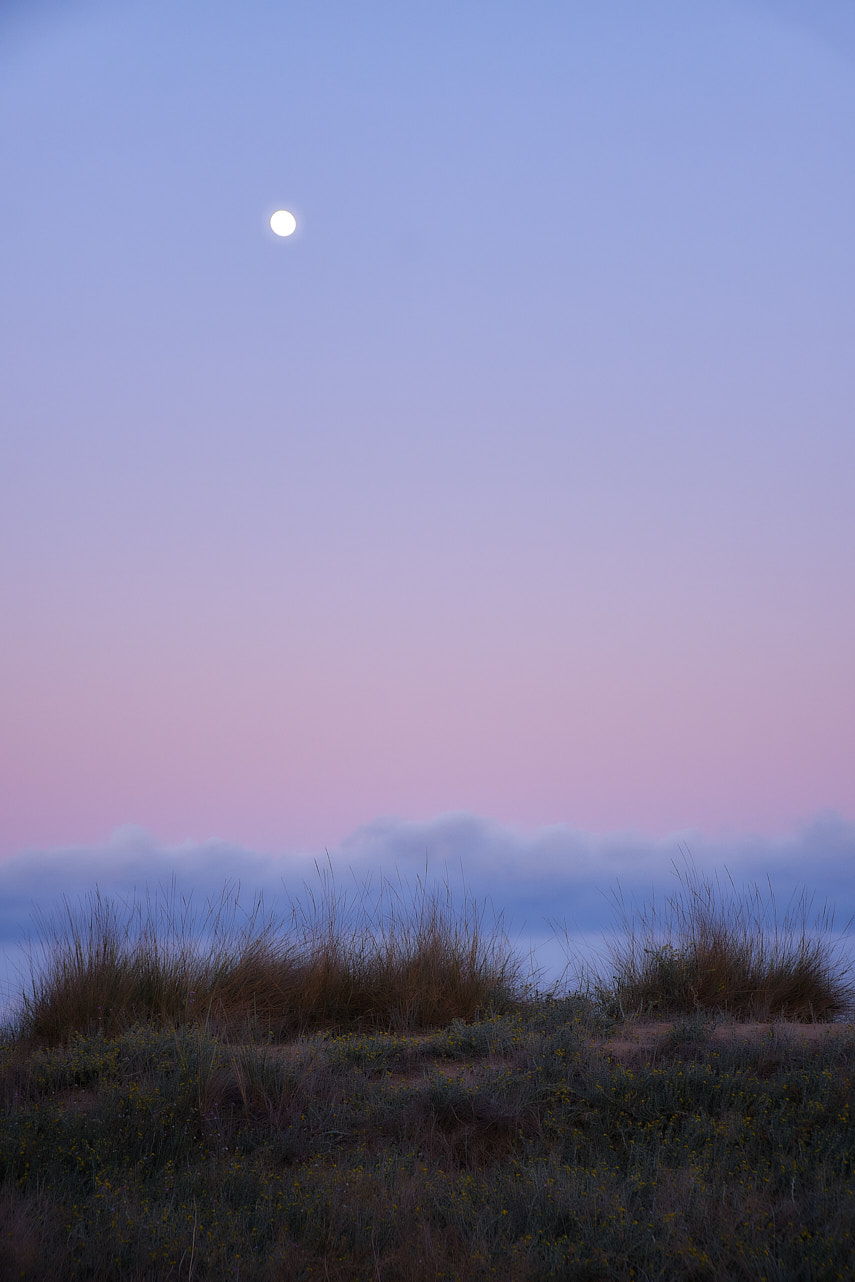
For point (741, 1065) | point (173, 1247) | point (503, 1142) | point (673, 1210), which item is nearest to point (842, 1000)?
point (741, 1065)

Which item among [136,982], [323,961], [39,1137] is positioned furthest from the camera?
[323,961]

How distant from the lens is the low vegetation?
170 inches

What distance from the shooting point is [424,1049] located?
7480 mm

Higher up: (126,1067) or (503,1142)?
(126,1067)

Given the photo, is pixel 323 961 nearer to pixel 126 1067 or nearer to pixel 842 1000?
pixel 126 1067

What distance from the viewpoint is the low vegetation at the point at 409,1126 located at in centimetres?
432

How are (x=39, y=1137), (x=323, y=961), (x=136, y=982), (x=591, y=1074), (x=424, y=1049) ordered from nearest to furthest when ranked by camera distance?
(x=39, y=1137)
(x=591, y=1074)
(x=424, y=1049)
(x=136, y=982)
(x=323, y=961)

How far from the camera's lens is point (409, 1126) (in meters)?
6.02

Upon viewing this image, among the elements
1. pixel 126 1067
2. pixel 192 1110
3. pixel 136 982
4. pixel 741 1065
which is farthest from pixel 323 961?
pixel 741 1065

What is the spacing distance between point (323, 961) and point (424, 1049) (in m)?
2.33

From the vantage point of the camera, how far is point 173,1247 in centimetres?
439

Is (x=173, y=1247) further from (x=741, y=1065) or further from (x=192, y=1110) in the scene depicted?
(x=741, y=1065)

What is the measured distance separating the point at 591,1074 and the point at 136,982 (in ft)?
15.8

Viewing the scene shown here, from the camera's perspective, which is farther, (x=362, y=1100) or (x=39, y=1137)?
(x=362, y=1100)
